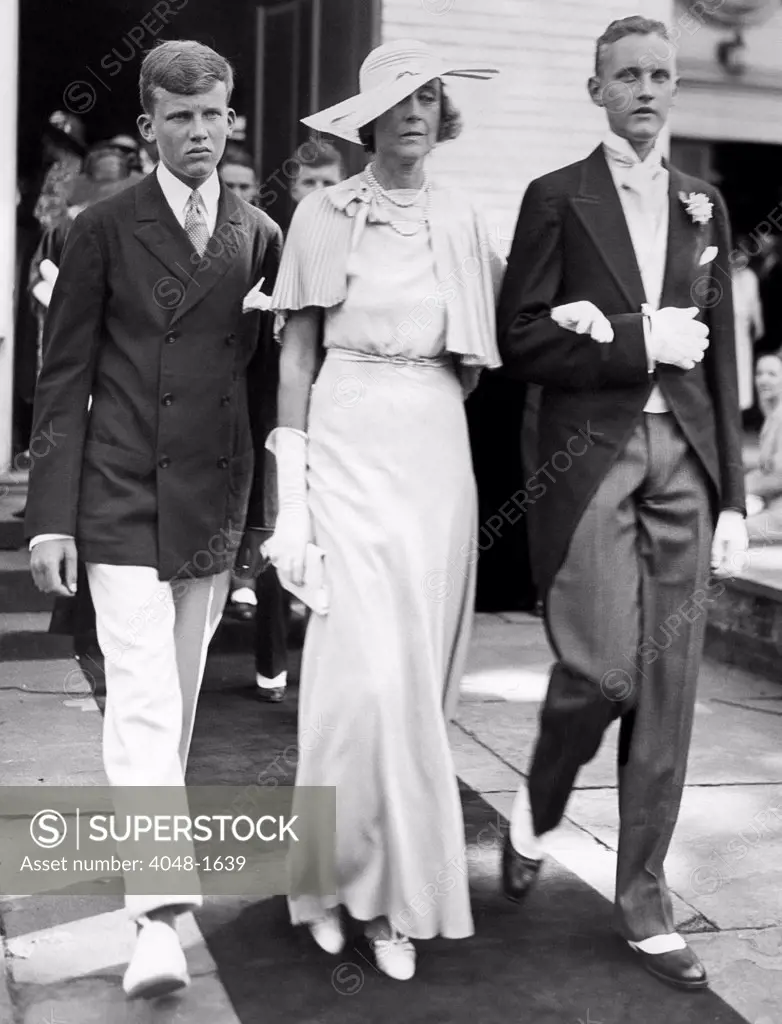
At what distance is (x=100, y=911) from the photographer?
3.76m

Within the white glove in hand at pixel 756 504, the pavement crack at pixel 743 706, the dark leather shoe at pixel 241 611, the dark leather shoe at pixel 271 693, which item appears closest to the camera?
the dark leather shoe at pixel 271 693

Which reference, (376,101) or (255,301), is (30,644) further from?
(376,101)

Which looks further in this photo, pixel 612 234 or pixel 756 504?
pixel 756 504

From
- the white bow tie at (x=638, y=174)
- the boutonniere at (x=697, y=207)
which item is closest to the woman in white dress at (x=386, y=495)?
the white bow tie at (x=638, y=174)

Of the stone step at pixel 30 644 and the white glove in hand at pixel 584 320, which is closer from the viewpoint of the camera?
the white glove in hand at pixel 584 320

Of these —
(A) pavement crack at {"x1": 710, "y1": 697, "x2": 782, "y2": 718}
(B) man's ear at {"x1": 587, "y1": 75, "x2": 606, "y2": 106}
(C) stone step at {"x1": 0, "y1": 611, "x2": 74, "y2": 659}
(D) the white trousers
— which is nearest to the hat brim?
(B) man's ear at {"x1": 587, "y1": 75, "x2": 606, "y2": 106}

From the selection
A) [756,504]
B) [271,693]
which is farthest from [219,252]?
[756,504]

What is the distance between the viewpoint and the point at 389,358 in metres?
3.43

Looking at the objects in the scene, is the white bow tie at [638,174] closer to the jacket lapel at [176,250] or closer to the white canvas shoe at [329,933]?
the jacket lapel at [176,250]

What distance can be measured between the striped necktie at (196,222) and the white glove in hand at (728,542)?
1360 millimetres

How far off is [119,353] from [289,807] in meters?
1.76

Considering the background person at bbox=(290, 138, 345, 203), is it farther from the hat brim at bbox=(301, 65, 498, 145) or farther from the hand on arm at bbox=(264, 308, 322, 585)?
the hand on arm at bbox=(264, 308, 322, 585)

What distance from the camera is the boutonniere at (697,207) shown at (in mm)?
3498

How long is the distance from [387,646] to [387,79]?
50.4 inches
